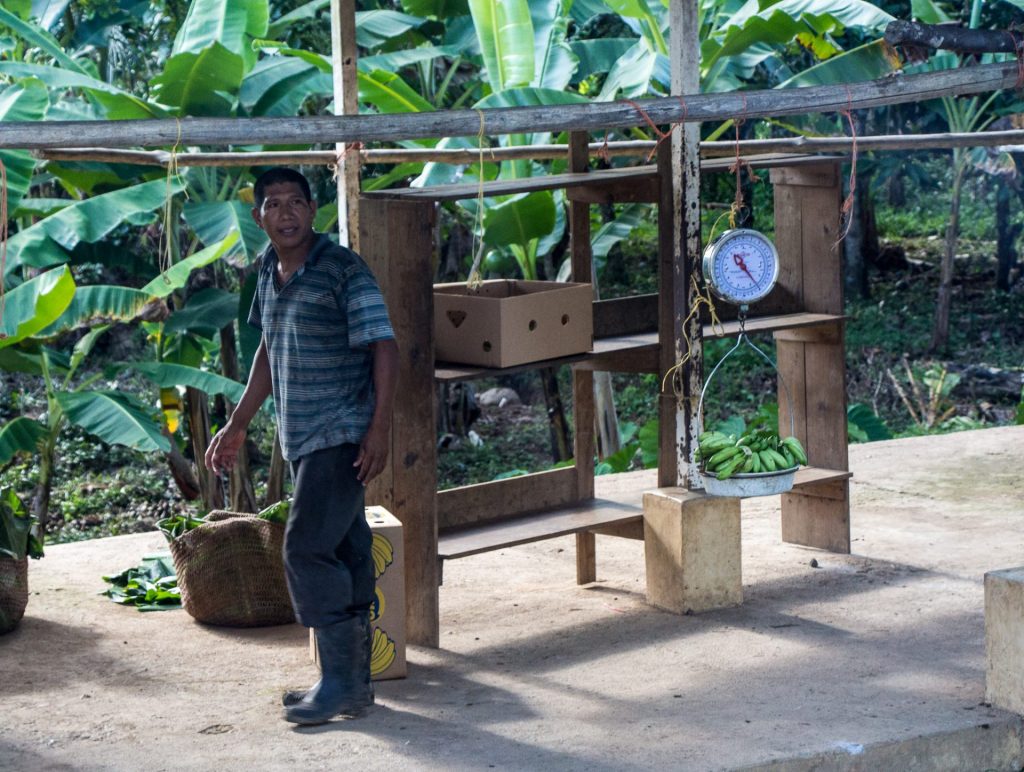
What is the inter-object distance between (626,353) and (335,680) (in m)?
1.96

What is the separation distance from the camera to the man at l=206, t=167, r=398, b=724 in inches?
165

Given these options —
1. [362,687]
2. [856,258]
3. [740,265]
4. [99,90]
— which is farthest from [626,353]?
[856,258]

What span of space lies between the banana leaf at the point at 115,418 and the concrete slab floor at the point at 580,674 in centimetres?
51

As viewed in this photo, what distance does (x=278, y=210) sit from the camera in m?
4.21

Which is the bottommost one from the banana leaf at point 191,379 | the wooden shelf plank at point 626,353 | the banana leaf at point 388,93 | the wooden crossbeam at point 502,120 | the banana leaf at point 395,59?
the banana leaf at point 191,379

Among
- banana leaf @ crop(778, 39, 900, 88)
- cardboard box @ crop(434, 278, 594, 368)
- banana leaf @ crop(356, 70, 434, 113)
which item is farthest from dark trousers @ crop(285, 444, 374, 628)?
banana leaf @ crop(778, 39, 900, 88)

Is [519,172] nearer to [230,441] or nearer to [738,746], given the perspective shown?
[230,441]

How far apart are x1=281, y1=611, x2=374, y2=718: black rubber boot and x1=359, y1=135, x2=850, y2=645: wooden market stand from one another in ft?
2.16

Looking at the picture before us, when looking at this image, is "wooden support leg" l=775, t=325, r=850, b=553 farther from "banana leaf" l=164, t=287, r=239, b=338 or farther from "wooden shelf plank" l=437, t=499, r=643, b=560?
"banana leaf" l=164, t=287, r=239, b=338

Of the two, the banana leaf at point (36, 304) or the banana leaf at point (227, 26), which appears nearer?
the banana leaf at point (36, 304)

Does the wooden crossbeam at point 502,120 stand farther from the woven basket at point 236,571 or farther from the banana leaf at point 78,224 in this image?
the banana leaf at point 78,224

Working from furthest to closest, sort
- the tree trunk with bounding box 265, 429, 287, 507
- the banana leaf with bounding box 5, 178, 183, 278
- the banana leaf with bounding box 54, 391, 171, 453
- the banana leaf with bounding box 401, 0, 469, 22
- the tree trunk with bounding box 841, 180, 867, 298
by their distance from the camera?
the tree trunk with bounding box 841, 180, 867, 298
the banana leaf with bounding box 401, 0, 469, 22
the tree trunk with bounding box 265, 429, 287, 507
the banana leaf with bounding box 5, 178, 183, 278
the banana leaf with bounding box 54, 391, 171, 453

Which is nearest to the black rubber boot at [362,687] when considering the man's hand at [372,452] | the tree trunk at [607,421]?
the man's hand at [372,452]

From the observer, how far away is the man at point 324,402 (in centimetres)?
418
